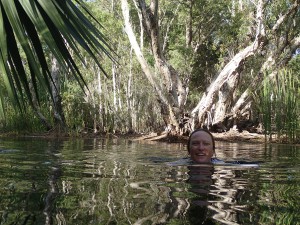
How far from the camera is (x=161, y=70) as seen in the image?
50.5 ft

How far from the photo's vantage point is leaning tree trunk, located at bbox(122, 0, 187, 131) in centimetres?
1447

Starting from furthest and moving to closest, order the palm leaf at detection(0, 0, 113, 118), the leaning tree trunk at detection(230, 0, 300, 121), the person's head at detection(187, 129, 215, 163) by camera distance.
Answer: the leaning tree trunk at detection(230, 0, 300, 121), the person's head at detection(187, 129, 215, 163), the palm leaf at detection(0, 0, 113, 118)

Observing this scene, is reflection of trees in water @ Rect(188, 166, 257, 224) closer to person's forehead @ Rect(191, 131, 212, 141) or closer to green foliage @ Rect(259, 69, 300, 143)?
person's forehead @ Rect(191, 131, 212, 141)

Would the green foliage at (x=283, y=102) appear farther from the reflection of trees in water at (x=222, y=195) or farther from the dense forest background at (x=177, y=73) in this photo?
the reflection of trees in water at (x=222, y=195)

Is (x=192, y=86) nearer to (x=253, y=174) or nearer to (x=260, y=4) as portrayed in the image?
(x=260, y=4)

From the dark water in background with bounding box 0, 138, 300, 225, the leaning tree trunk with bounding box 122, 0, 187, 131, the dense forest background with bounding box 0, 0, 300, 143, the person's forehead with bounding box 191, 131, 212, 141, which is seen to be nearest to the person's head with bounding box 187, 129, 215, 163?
the person's forehead with bounding box 191, 131, 212, 141

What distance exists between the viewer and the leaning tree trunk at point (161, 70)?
14.5m

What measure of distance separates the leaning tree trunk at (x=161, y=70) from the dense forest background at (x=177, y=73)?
35mm

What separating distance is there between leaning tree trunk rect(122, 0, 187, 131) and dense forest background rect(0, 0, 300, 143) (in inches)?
1.4

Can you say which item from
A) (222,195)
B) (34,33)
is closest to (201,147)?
(222,195)

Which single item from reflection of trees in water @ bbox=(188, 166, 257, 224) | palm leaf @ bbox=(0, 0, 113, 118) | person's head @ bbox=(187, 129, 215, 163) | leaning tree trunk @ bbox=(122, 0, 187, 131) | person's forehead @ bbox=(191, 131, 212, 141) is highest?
leaning tree trunk @ bbox=(122, 0, 187, 131)

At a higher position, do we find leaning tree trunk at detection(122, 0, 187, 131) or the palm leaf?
leaning tree trunk at detection(122, 0, 187, 131)

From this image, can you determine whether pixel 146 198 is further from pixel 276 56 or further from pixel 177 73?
pixel 276 56

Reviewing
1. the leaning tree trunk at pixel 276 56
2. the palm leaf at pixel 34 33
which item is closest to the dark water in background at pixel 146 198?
the palm leaf at pixel 34 33
